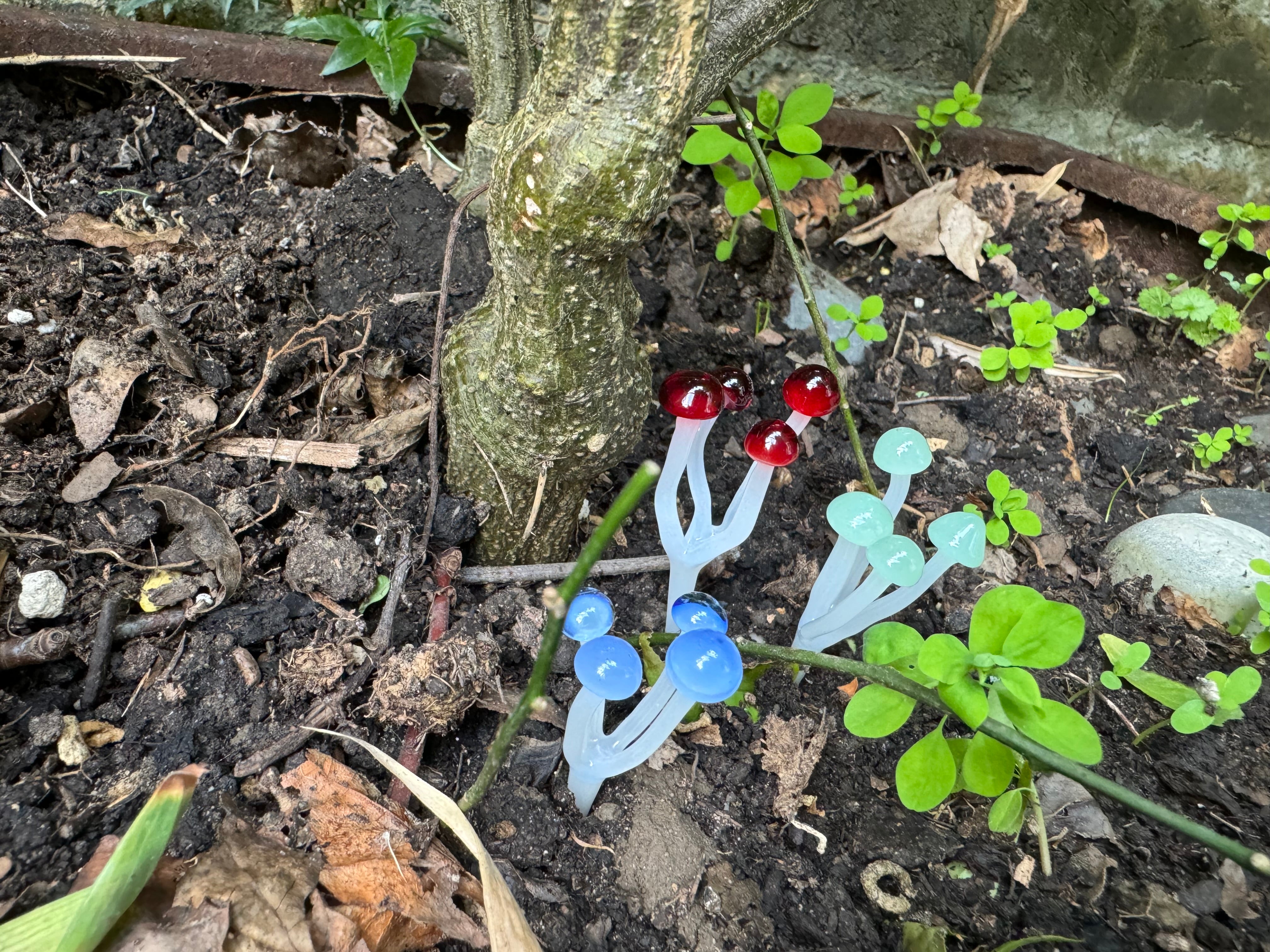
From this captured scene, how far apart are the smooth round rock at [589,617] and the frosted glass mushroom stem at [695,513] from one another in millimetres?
306

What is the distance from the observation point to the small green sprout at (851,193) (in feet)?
8.01

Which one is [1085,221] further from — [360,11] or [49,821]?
[49,821]

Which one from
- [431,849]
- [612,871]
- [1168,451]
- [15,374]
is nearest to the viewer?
[431,849]

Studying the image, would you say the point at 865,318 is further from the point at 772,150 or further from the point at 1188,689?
the point at 1188,689

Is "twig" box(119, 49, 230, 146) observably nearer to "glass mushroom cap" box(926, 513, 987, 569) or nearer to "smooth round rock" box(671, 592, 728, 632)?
"smooth round rock" box(671, 592, 728, 632)

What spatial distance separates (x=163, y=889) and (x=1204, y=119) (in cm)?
332

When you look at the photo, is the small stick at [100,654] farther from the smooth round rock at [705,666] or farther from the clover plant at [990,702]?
the clover plant at [990,702]

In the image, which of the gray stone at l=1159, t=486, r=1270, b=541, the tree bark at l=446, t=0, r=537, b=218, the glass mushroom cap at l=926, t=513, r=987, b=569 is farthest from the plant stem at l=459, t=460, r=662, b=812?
the gray stone at l=1159, t=486, r=1270, b=541

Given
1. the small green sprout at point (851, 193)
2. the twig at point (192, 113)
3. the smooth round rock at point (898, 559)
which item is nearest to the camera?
the smooth round rock at point (898, 559)

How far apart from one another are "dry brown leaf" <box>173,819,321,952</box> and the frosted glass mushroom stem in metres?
0.70

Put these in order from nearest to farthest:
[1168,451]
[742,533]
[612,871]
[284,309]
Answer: [612,871], [742,533], [284,309], [1168,451]

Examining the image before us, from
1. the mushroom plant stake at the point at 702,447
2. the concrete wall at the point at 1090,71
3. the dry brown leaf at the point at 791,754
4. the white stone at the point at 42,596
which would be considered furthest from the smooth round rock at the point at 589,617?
the concrete wall at the point at 1090,71

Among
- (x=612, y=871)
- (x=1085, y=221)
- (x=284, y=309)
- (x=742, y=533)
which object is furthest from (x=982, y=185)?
(x=612, y=871)

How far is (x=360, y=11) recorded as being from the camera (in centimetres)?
226
